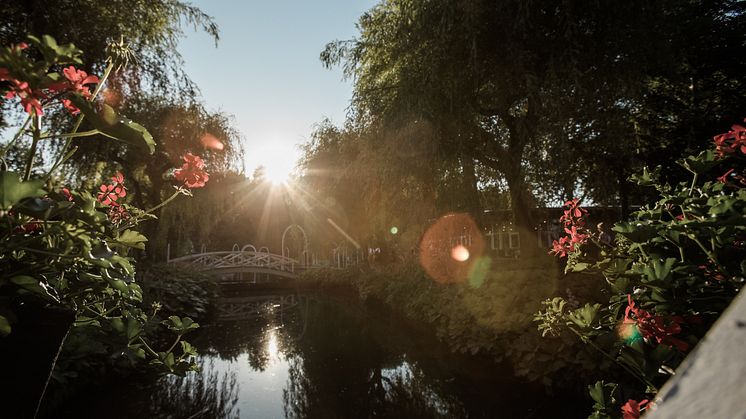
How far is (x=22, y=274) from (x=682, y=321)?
2.10m

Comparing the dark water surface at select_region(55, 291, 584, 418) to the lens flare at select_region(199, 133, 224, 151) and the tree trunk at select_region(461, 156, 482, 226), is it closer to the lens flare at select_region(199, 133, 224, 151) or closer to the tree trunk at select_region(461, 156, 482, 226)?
the tree trunk at select_region(461, 156, 482, 226)

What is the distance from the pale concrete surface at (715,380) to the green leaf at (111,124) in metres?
1.30

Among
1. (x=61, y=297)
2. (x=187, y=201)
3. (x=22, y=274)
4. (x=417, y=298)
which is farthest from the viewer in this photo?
(x=187, y=201)

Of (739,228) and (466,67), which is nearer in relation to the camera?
(739,228)

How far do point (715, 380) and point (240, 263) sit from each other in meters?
22.5

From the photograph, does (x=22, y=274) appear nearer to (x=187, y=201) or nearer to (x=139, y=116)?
(x=139, y=116)

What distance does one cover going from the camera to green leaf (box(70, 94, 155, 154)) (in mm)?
1112

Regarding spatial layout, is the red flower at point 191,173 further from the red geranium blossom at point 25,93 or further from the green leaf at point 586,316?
the green leaf at point 586,316

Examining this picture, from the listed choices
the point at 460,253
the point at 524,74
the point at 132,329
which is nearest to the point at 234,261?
the point at 460,253

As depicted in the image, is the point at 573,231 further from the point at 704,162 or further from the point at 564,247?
the point at 704,162

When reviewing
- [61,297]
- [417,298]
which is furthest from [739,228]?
[417,298]

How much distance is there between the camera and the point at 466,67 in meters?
6.60

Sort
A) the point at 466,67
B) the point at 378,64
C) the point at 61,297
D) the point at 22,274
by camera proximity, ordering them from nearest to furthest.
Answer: the point at 22,274 → the point at 61,297 → the point at 466,67 → the point at 378,64

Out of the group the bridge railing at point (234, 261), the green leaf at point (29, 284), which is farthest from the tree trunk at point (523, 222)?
the bridge railing at point (234, 261)
